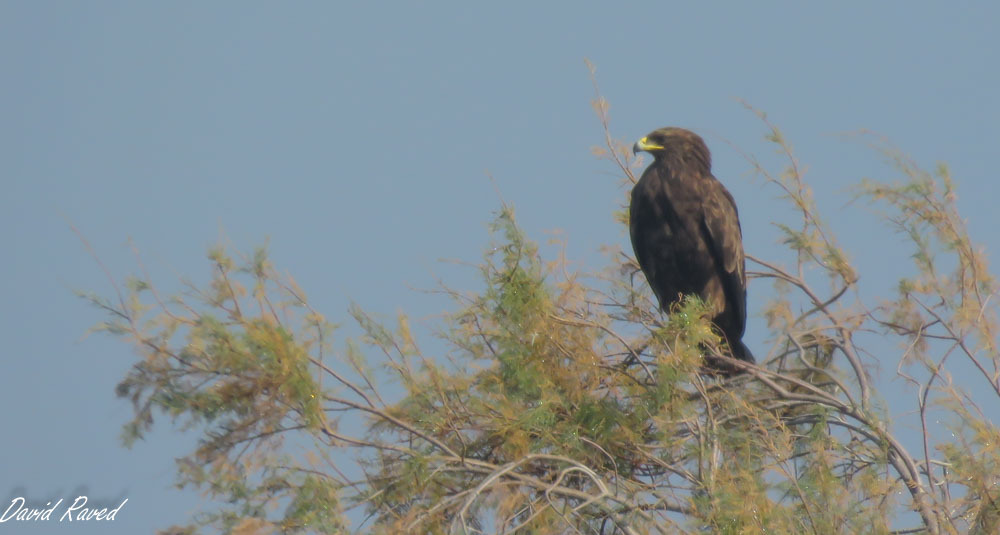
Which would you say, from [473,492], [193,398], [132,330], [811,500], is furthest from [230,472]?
[811,500]

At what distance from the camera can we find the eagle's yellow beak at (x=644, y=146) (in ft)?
24.7

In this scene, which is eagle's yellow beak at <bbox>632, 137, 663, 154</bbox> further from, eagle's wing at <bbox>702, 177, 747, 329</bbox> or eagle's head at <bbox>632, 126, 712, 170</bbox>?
eagle's wing at <bbox>702, 177, 747, 329</bbox>

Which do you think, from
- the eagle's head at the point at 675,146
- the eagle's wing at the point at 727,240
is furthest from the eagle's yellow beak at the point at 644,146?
the eagle's wing at the point at 727,240

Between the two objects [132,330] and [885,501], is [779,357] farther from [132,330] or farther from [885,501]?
[132,330]

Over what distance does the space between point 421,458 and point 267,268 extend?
2.98 ft

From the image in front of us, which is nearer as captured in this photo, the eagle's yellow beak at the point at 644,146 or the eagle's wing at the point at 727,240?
the eagle's wing at the point at 727,240

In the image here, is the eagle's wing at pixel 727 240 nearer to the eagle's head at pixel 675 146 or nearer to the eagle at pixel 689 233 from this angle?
the eagle at pixel 689 233

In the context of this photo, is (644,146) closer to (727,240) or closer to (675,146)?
(675,146)

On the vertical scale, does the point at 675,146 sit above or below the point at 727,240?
above

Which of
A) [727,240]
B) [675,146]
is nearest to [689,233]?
[727,240]

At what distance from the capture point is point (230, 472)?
4.98 m

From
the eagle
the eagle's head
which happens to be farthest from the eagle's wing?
the eagle's head

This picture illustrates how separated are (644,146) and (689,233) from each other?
0.64 m

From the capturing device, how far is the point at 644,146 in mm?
7555
